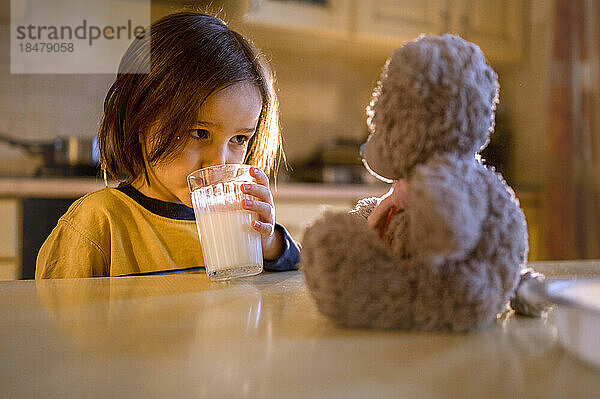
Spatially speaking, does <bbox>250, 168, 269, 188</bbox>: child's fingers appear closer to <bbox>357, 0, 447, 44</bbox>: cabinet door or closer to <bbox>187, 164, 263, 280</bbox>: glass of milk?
<bbox>187, 164, 263, 280</bbox>: glass of milk

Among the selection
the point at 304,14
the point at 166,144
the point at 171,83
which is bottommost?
the point at 166,144

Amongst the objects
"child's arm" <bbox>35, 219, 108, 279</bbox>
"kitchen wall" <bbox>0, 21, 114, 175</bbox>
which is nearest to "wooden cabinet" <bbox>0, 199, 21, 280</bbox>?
"kitchen wall" <bbox>0, 21, 114, 175</bbox>

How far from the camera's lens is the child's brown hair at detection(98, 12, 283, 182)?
88 centimetres

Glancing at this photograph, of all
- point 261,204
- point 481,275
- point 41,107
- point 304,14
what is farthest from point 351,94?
point 481,275

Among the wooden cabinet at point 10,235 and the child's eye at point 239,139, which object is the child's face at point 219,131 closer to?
the child's eye at point 239,139

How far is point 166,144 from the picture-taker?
874 mm

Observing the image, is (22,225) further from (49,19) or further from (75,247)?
(75,247)

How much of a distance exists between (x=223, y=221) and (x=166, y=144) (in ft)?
0.86

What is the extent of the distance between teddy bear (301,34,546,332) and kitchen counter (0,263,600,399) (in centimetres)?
2

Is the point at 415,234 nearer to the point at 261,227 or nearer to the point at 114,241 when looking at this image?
the point at 261,227

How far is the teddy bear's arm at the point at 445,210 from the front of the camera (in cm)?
31

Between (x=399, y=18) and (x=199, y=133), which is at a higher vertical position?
(x=399, y=18)

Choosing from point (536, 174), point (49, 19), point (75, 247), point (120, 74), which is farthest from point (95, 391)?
point (536, 174)

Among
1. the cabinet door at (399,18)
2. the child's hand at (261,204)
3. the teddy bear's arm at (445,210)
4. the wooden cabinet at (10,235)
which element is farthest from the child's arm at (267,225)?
the cabinet door at (399,18)
